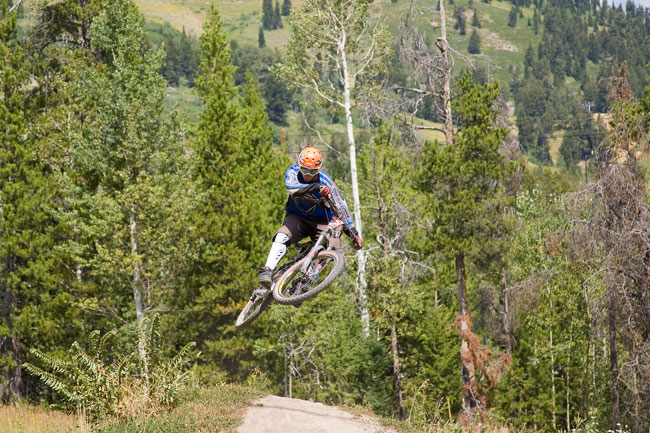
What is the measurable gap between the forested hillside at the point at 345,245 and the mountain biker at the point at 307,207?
33.5 feet

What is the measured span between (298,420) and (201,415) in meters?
1.81

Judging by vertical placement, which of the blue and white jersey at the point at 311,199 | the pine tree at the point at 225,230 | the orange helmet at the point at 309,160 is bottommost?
the pine tree at the point at 225,230

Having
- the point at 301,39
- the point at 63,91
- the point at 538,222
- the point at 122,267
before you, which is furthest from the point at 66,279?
the point at 538,222

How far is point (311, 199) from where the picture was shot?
11055 millimetres

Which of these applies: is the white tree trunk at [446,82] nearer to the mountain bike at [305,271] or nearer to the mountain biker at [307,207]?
the mountain biker at [307,207]

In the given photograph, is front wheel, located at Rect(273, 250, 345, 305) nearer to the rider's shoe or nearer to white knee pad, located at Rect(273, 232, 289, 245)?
the rider's shoe

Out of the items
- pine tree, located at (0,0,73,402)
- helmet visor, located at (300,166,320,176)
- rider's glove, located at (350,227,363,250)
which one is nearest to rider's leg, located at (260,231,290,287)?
rider's glove, located at (350,227,363,250)

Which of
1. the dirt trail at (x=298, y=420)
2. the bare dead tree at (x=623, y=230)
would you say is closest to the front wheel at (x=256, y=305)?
the dirt trail at (x=298, y=420)

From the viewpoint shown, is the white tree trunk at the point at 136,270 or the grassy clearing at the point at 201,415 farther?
the white tree trunk at the point at 136,270

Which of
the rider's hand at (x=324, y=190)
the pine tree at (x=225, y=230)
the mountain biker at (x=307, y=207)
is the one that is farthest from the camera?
the pine tree at (x=225, y=230)

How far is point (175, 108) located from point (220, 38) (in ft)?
39.3

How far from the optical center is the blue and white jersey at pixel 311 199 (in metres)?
10.8

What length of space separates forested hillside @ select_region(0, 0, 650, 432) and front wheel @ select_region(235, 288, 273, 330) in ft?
35.6

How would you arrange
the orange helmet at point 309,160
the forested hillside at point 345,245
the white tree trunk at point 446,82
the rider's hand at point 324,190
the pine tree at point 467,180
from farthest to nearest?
1. the pine tree at point 467,180
2. the white tree trunk at point 446,82
3. the forested hillside at point 345,245
4. the rider's hand at point 324,190
5. the orange helmet at point 309,160
